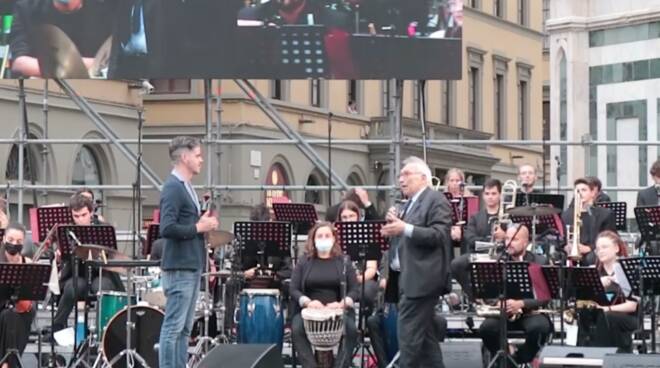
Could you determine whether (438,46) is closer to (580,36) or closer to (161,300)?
(161,300)

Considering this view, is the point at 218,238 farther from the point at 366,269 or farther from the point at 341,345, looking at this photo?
the point at 366,269

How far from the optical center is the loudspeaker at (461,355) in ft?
55.0

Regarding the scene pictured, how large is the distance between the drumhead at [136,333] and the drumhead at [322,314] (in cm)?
145

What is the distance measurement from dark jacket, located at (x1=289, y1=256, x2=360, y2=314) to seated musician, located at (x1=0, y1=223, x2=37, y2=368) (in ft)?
8.71

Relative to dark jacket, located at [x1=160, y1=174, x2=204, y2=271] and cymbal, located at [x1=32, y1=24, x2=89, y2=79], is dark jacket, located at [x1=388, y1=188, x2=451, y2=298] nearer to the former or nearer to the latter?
dark jacket, located at [x1=160, y1=174, x2=204, y2=271]

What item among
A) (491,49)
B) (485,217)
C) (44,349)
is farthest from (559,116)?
(491,49)

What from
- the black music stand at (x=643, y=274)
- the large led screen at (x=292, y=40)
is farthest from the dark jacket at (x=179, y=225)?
the large led screen at (x=292, y=40)

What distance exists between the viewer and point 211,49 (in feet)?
69.9

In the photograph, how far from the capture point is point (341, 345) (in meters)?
17.7

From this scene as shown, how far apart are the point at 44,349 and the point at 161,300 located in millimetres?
2349

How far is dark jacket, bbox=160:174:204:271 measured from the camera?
14930 millimetres

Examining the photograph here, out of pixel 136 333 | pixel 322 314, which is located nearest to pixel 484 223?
pixel 322 314

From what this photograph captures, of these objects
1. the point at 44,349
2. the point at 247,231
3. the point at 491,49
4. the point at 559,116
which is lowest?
the point at 44,349

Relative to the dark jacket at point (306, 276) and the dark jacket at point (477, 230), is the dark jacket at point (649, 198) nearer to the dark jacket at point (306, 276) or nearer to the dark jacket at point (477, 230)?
the dark jacket at point (477, 230)
